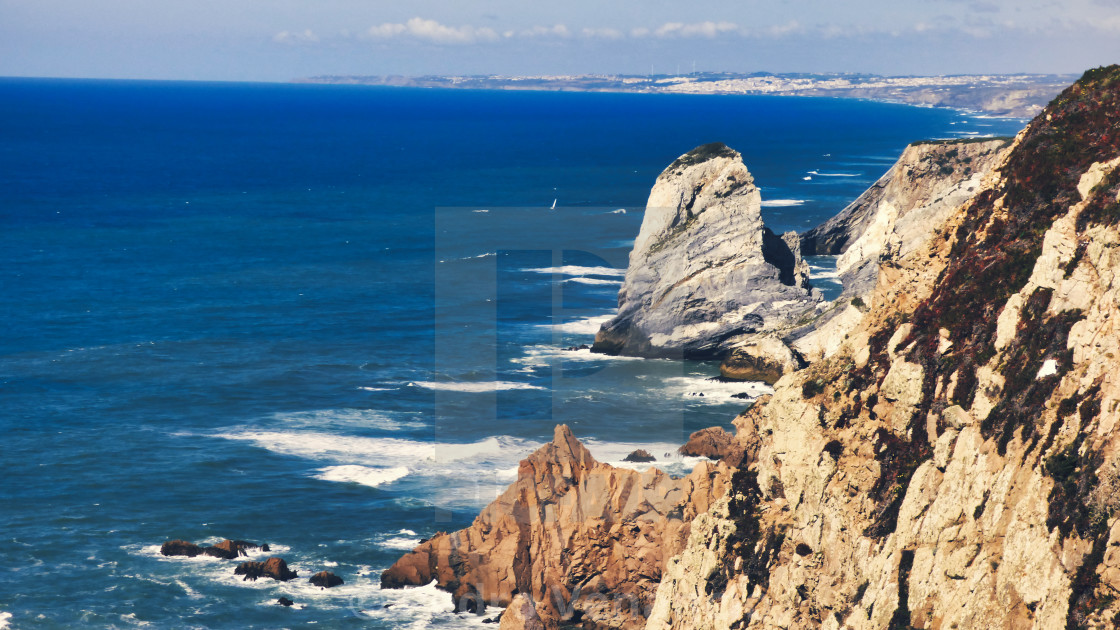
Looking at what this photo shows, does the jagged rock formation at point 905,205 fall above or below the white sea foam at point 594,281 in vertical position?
above

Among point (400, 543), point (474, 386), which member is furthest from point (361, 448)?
point (400, 543)

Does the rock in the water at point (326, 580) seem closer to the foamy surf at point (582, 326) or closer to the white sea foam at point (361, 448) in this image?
the white sea foam at point (361, 448)

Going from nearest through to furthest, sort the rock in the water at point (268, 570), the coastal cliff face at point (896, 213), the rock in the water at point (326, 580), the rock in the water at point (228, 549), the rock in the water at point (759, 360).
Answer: the rock in the water at point (326, 580) < the rock in the water at point (268, 570) < the rock in the water at point (228, 549) < the rock in the water at point (759, 360) < the coastal cliff face at point (896, 213)

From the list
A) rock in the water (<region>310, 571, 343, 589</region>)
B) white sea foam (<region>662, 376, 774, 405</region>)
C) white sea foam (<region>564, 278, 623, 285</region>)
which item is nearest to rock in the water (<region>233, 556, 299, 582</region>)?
rock in the water (<region>310, 571, 343, 589</region>)

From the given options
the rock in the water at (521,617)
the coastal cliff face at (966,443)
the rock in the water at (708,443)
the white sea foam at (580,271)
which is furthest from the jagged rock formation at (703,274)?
the coastal cliff face at (966,443)

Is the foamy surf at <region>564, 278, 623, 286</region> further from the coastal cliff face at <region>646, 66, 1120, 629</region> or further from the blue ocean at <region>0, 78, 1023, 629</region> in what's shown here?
the coastal cliff face at <region>646, 66, 1120, 629</region>

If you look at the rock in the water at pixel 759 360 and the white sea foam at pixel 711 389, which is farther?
the rock in the water at pixel 759 360

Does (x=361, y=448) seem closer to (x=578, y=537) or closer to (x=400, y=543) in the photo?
(x=400, y=543)
